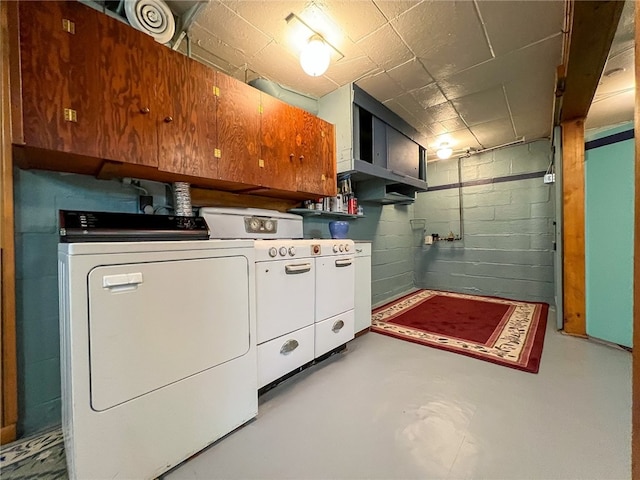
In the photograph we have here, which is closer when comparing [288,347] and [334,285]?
[288,347]

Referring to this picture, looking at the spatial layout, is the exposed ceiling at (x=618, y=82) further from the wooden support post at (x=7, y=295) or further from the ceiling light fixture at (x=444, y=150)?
the wooden support post at (x=7, y=295)

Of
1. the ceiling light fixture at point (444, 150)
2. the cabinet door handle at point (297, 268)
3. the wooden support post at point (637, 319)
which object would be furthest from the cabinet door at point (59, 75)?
the ceiling light fixture at point (444, 150)

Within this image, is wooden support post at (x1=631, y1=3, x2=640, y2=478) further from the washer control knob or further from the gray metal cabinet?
the gray metal cabinet

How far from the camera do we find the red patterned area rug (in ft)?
7.46

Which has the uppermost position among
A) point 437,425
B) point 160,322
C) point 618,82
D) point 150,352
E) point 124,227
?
point 618,82

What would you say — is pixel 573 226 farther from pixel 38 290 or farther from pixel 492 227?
pixel 38 290

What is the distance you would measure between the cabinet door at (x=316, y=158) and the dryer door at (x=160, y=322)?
3.69 feet

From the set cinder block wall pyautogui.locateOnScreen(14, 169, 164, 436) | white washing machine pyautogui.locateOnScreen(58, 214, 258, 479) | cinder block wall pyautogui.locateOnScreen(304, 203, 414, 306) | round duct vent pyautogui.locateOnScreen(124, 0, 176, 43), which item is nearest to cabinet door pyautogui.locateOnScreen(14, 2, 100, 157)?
round duct vent pyautogui.locateOnScreen(124, 0, 176, 43)

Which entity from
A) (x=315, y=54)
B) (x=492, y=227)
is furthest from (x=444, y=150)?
(x=315, y=54)

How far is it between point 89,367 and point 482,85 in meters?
3.44

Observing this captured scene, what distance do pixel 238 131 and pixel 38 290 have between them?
57.1 inches

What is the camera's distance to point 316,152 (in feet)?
7.91

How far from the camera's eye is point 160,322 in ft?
3.76

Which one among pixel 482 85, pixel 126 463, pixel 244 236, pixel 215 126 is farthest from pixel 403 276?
pixel 126 463
